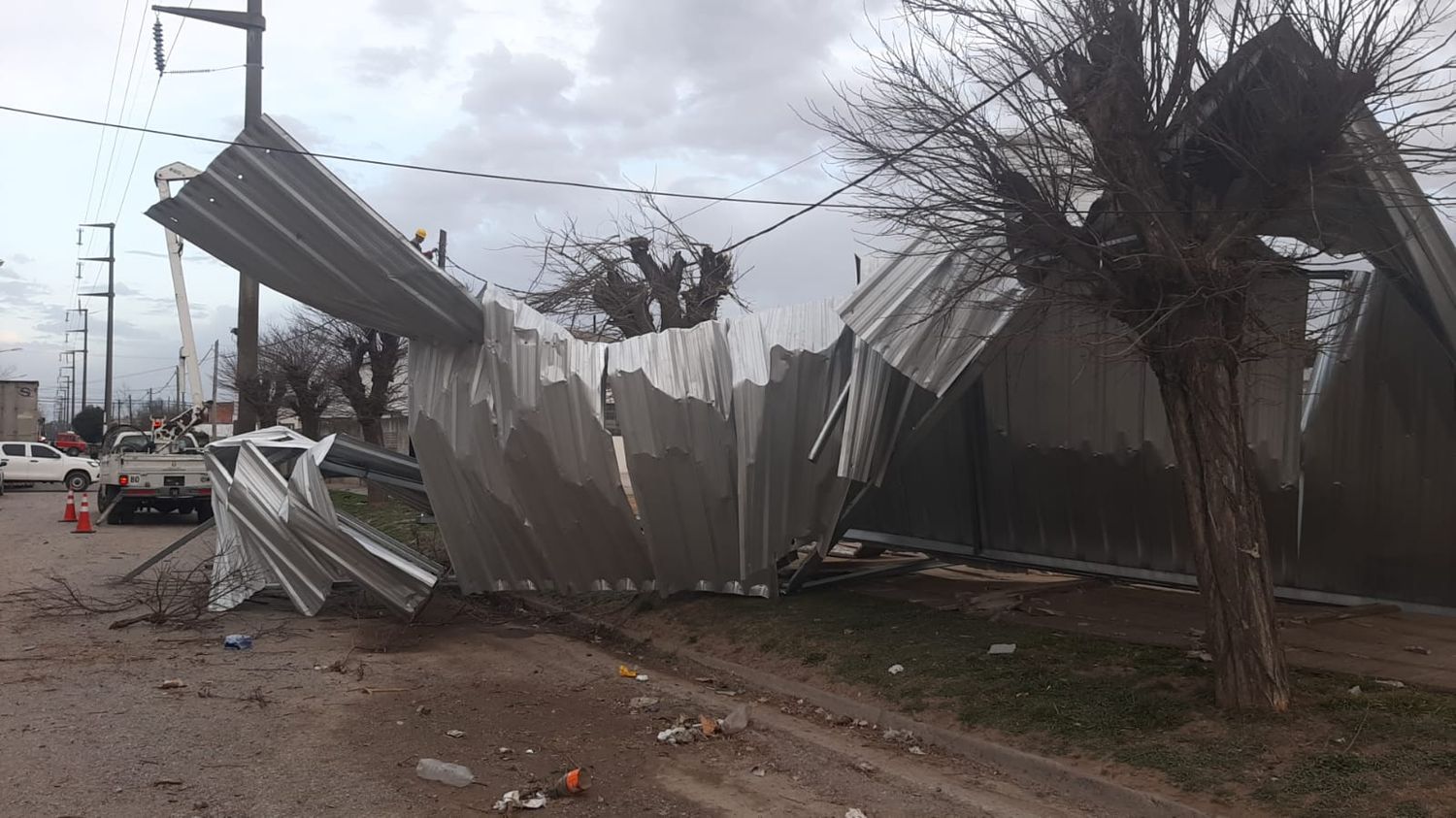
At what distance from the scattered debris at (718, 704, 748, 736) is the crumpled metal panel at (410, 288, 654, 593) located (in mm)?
3846

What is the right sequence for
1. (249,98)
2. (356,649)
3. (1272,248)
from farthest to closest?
(249,98), (356,649), (1272,248)

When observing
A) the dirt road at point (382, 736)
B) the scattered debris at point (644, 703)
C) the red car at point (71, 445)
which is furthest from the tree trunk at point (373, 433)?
the red car at point (71, 445)

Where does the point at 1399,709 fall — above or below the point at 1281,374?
below

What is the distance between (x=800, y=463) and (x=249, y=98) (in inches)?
492

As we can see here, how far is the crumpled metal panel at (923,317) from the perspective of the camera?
8.24 m

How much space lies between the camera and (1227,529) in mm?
6484

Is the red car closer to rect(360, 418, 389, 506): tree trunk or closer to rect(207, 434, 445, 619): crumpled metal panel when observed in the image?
rect(360, 418, 389, 506): tree trunk

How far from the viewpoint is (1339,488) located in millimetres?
9617

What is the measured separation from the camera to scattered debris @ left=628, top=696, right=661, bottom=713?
7.97m

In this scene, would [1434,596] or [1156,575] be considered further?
[1156,575]

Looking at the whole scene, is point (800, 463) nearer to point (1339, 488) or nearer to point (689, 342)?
point (689, 342)

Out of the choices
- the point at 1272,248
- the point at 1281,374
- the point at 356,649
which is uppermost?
the point at 1272,248

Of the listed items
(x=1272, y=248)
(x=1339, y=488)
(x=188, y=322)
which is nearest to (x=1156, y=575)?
(x=1339, y=488)

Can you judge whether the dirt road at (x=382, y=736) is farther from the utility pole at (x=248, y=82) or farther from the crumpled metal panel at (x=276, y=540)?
the utility pole at (x=248, y=82)
